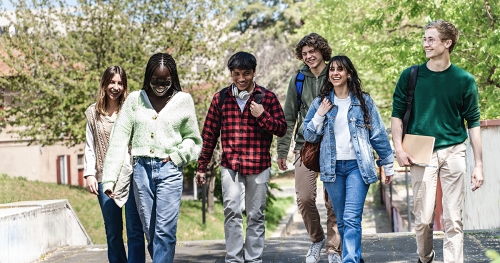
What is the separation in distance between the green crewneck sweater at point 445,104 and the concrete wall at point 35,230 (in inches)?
171

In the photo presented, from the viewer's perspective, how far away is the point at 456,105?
596 centimetres

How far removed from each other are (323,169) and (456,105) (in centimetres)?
109

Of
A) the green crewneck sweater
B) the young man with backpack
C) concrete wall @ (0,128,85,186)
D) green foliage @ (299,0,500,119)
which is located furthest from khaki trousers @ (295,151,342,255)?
concrete wall @ (0,128,85,186)

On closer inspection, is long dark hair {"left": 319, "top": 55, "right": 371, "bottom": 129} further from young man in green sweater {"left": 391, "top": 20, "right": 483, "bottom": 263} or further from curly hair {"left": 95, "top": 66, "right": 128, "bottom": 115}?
curly hair {"left": 95, "top": 66, "right": 128, "bottom": 115}

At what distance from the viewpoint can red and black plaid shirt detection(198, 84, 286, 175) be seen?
6500 mm

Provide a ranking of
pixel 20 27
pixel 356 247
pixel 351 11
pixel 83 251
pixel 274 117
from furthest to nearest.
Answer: pixel 351 11 → pixel 20 27 → pixel 83 251 → pixel 274 117 → pixel 356 247

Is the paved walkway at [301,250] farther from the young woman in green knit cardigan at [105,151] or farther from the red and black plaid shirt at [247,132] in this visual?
the young woman in green knit cardigan at [105,151]

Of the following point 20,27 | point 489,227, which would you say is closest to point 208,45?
point 20,27

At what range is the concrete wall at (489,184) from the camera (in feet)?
32.3

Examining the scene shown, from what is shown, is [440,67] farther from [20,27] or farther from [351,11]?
[351,11]

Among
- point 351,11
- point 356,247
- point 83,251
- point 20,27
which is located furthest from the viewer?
point 351,11

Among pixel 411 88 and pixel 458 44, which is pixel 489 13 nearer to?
pixel 458 44

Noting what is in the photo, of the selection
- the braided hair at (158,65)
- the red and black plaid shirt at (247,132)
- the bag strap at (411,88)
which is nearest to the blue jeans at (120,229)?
the red and black plaid shirt at (247,132)

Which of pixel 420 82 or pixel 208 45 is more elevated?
pixel 208 45
